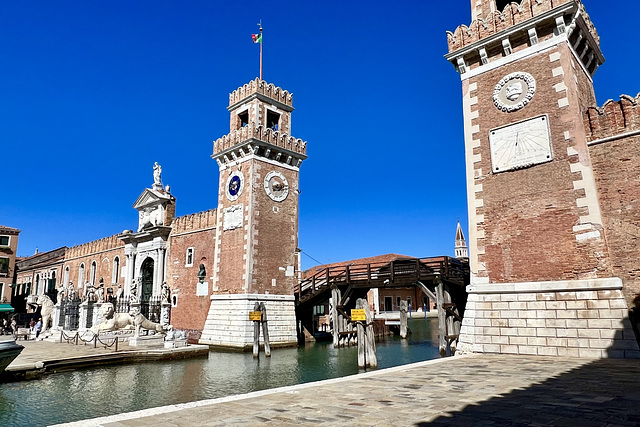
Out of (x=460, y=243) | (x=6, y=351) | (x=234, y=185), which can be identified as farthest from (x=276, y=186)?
(x=460, y=243)

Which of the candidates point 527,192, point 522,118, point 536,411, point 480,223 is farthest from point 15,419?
point 522,118

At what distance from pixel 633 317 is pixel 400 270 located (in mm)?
13086

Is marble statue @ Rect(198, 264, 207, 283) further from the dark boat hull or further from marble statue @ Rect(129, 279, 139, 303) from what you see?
the dark boat hull

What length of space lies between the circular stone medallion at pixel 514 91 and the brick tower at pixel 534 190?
3 centimetres

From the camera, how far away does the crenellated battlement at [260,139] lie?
2508cm

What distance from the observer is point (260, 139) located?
24984 mm

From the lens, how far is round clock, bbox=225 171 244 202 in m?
25.3

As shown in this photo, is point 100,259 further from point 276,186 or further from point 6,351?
point 6,351

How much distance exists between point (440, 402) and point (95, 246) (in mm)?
41395

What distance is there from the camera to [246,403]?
22.8 feet

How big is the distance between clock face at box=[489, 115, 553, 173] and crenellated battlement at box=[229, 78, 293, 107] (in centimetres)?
1557

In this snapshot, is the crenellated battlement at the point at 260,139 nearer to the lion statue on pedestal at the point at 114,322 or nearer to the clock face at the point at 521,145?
the lion statue on pedestal at the point at 114,322

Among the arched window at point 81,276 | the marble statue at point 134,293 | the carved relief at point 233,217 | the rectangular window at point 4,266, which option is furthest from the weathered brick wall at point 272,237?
the rectangular window at point 4,266

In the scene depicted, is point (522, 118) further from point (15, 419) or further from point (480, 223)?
point (15, 419)
